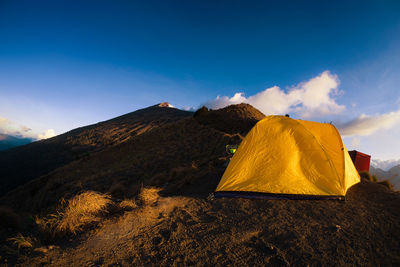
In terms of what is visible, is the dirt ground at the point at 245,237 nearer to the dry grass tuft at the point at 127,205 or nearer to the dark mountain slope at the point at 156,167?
the dry grass tuft at the point at 127,205

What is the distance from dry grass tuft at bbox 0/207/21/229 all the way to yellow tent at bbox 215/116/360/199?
5589 mm

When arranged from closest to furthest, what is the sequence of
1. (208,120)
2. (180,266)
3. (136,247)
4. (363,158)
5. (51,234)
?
(180,266), (136,247), (51,234), (363,158), (208,120)

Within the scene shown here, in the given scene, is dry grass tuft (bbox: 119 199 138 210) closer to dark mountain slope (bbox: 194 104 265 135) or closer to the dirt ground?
the dirt ground

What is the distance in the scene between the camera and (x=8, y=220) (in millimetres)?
4406

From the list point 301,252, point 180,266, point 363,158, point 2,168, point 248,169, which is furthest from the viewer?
point 2,168

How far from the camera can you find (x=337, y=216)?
3916 mm

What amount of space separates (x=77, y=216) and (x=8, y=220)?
106 inches

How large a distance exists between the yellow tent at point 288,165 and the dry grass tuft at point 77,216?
10.8 feet

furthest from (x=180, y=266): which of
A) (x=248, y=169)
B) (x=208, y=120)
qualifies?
(x=208, y=120)

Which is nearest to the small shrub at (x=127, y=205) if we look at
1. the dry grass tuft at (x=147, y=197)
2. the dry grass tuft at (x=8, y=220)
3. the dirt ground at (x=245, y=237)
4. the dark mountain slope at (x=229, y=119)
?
the dirt ground at (x=245, y=237)

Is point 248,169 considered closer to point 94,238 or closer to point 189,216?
point 189,216

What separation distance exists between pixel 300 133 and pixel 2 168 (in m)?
56.2

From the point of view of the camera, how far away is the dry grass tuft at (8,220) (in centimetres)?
433

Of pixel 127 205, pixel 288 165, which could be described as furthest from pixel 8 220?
pixel 288 165
